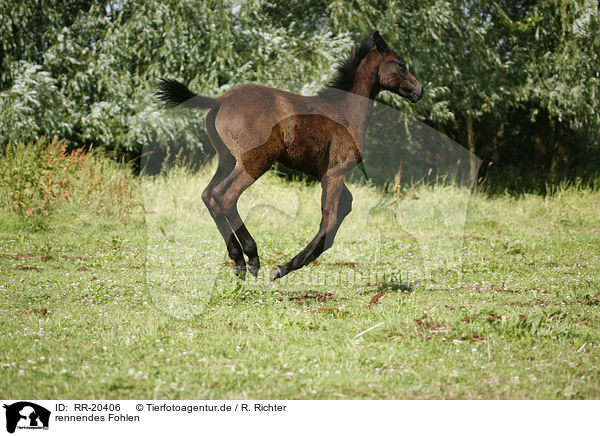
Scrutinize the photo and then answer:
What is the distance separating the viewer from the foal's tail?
5391 mm

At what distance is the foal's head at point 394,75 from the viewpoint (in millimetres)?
5852

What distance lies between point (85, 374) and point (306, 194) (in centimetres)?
845

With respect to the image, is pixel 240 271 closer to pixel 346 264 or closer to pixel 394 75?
pixel 346 264

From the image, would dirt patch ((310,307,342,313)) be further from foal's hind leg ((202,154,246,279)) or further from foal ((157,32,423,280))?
foal's hind leg ((202,154,246,279))

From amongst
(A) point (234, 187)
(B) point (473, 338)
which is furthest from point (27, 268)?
(B) point (473, 338)

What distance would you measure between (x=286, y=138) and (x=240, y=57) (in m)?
9.94

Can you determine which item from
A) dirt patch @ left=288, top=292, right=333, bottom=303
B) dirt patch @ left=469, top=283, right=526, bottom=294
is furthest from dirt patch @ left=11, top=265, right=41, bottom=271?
dirt patch @ left=469, top=283, right=526, bottom=294

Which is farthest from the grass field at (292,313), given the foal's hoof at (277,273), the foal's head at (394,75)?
the foal's head at (394,75)

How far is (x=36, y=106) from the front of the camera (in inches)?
538

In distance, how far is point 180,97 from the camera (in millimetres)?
5441
